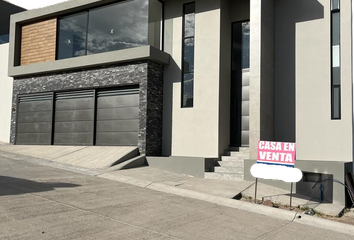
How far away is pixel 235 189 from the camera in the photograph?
990 centimetres

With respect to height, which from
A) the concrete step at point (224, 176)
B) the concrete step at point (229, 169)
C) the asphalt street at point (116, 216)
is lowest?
the asphalt street at point (116, 216)

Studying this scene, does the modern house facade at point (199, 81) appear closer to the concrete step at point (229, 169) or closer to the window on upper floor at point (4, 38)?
the concrete step at point (229, 169)

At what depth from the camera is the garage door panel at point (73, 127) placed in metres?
15.6

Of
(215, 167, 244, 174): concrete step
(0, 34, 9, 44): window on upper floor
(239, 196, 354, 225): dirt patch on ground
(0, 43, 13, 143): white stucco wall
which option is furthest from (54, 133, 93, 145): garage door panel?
(239, 196, 354, 225): dirt patch on ground

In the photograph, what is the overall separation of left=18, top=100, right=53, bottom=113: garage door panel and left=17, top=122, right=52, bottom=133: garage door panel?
0.72m

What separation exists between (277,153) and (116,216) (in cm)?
457

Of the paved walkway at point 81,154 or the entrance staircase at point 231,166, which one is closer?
the entrance staircase at point 231,166

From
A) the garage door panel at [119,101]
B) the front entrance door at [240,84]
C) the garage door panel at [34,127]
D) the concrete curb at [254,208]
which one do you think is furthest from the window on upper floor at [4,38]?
the concrete curb at [254,208]

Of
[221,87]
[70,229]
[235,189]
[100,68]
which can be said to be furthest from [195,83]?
[70,229]

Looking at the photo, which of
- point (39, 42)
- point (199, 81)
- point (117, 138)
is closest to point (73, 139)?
point (117, 138)

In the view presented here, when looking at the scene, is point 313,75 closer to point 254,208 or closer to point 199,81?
point 199,81

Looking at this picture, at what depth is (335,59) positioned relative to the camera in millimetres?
12000

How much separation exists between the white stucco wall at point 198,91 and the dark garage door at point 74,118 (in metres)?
3.65

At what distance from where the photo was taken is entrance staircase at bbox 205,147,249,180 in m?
11.7
